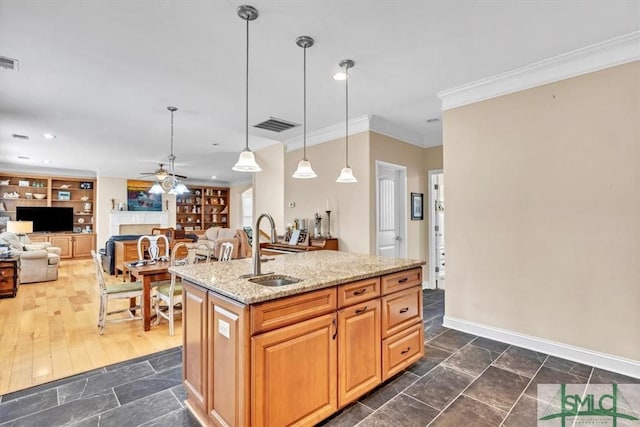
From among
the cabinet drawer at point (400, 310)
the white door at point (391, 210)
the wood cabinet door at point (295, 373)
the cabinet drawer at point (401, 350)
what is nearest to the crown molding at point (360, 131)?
the white door at point (391, 210)

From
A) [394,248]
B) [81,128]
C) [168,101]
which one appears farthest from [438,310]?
[81,128]

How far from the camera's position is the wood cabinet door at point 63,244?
903 cm

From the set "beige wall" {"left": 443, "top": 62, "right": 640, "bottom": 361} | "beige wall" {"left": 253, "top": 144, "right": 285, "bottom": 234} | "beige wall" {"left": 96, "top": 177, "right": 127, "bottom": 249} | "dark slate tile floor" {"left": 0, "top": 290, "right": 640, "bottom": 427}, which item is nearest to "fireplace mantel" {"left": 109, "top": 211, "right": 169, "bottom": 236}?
"beige wall" {"left": 96, "top": 177, "right": 127, "bottom": 249}

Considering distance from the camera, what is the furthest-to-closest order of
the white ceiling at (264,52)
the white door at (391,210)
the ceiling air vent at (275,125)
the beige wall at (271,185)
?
the beige wall at (271,185)
the white door at (391,210)
the ceiling air vent at (275,125)
the white ceiling at (264,52)

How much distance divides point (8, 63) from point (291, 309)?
11.0 feet

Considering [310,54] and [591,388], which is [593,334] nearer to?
[591,388]

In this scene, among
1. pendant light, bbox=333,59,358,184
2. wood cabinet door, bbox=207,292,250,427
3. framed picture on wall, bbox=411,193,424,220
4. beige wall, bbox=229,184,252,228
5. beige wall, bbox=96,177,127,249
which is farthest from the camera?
beige wall, bbox=229,184,252,228

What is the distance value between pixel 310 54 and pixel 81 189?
34.0ft

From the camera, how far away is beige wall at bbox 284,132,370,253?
4496 mm

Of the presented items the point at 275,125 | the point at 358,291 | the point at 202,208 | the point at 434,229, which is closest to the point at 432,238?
the point at 434,229

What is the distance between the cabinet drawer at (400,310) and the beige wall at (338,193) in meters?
1.78

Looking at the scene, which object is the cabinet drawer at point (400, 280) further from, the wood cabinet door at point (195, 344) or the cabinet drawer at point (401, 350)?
the wood cabinet door at point (195, 344)

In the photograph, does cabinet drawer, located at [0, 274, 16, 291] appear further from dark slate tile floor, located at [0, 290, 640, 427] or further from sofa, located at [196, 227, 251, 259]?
dark slate tile floor, located at [0, 290, 640, 427]

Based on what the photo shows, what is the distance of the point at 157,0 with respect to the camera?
2.04 m
